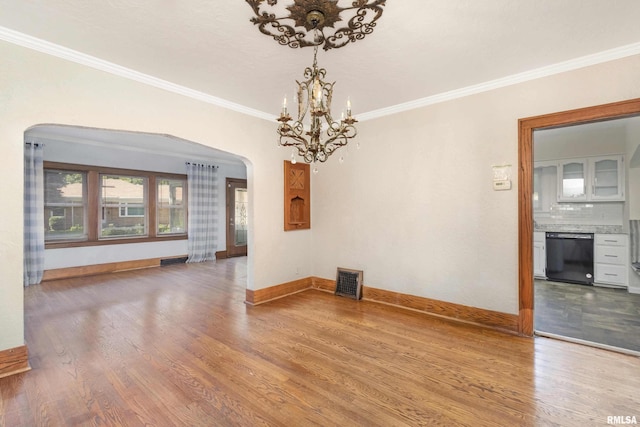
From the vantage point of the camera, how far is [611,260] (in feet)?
16.0

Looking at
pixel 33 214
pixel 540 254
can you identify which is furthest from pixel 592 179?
pixel 33 214

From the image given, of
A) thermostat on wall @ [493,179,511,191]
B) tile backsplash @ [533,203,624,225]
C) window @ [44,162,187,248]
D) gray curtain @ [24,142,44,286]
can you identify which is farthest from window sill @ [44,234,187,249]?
tile backsplash @ [533,203,624,225]

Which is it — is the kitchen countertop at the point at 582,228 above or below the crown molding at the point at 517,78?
below

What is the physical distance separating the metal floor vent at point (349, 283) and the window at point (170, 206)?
5055 mm

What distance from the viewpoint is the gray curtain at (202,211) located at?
23.9 feet

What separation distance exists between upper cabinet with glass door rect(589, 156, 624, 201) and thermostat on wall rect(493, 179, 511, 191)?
3.80 m

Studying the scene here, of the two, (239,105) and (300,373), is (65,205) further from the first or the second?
(300,373)

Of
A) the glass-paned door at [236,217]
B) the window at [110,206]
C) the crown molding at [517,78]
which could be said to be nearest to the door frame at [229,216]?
the glass-paned door at [236,217]

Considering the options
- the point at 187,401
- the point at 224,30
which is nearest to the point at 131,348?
the point at 187,401

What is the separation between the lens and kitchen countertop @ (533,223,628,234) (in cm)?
514

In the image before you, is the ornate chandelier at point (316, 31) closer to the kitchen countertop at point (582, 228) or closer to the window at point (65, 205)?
the kitchen countertop at point (582, 228)

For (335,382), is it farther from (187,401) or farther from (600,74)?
(600,74)

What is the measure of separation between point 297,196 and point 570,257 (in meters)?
5.22

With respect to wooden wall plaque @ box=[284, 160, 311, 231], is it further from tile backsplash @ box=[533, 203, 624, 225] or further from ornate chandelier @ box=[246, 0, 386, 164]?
tile backsplash @ box=[533, 203, 624, 225]
